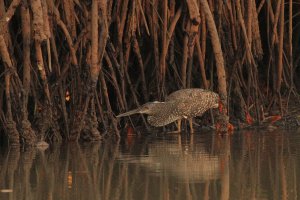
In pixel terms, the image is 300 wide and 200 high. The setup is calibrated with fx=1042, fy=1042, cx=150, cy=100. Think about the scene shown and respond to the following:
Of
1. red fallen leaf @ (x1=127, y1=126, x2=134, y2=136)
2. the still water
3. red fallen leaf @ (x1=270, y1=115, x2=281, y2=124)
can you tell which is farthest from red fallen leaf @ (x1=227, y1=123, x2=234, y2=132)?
red fallen leaf @ (x1=127, y1=126, x2=134, y2=136)

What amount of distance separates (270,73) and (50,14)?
3.96m

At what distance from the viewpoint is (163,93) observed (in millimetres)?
12266

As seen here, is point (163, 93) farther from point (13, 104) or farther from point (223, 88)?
point (13, 104)

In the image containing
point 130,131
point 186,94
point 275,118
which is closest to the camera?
point 186,94

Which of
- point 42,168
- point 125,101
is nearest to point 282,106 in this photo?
point 125,101

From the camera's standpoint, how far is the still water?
288 inches

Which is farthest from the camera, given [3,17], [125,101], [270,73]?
[270,73]

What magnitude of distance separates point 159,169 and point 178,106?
126 inches

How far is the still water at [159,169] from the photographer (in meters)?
7.32

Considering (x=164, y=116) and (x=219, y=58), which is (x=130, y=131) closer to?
(x=164, y=116)

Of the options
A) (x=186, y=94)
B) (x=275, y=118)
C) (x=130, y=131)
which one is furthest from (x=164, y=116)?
(x=275, y=118)

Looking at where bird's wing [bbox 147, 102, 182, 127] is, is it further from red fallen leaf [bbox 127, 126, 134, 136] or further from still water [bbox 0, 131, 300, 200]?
still water [bbox 0, 131, 300, 200]

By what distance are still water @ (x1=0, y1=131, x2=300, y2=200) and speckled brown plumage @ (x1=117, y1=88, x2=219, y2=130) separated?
1.46 feet

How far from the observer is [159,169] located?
8.55m
